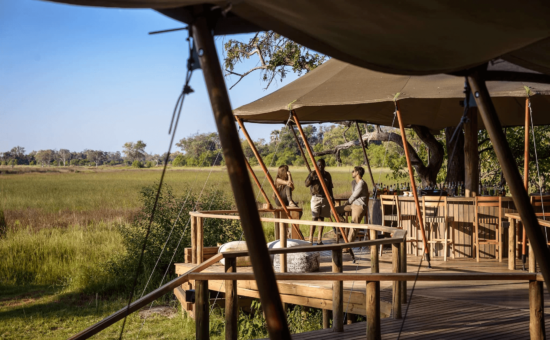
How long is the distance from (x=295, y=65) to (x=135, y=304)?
550 inches

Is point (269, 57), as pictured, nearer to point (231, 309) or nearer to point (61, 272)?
point (61, 272)

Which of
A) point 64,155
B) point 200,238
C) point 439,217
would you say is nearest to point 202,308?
point 200,238

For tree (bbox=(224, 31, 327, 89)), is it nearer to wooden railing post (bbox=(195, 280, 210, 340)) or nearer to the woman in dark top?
the woman in dark top

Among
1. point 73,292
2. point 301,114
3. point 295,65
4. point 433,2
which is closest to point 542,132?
point 295,65

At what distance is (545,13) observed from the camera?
97.3 inches

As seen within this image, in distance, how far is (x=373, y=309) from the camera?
3.83 metres

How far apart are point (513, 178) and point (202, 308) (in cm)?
213

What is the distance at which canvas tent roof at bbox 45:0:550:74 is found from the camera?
220 cm

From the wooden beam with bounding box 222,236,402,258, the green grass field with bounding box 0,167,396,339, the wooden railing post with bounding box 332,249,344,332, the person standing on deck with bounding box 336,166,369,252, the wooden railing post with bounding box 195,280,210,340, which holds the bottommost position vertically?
the green grass field with bounding box 0,167,396,339

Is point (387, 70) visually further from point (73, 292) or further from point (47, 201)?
point (47, 201)

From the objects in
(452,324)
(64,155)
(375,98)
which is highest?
(64,155)

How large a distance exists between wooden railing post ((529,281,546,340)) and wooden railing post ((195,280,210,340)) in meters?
2.17

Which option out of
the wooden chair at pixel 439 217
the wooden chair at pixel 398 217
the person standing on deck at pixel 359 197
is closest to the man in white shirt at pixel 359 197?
the person standing on deck at pixel 359 197

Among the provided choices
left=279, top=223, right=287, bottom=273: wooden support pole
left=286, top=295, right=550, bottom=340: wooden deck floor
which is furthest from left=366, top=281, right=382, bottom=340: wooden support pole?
left=279, top=223, right=287, bottom=273: wooden support pole
